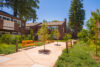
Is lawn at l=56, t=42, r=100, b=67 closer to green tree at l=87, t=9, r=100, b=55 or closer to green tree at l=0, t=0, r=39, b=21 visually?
green tree at l=87, t=9, r=100, b=55

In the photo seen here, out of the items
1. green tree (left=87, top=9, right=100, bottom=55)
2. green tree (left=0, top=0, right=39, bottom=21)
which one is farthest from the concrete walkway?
green tree (left=0, top=0, right=39, bottom=21)

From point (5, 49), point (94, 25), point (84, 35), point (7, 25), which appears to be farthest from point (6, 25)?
point (94, 25)

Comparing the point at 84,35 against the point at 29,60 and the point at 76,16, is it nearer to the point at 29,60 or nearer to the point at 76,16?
the point at 29,60

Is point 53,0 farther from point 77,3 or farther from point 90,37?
point 77,3

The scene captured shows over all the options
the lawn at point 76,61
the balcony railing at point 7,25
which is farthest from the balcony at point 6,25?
the lawn at point 76,61

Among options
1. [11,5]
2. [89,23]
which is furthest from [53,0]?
[11,5]

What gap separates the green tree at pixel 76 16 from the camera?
39656 mm

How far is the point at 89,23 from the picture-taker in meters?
7.96

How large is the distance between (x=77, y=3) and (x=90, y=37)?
126 ft

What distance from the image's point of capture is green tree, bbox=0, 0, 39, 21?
23.8 meters

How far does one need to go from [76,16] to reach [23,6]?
27145 mm

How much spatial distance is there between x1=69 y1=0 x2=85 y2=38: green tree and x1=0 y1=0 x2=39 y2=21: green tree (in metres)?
21.1

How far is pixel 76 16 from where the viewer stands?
39938 mm

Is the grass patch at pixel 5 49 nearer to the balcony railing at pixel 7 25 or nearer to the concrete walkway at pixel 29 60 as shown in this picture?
the concrete walkway at pixel 29 60
